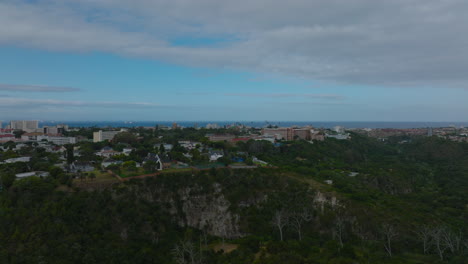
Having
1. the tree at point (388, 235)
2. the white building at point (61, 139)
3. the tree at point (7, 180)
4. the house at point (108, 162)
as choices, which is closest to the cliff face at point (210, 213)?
the house at point (108, 162)

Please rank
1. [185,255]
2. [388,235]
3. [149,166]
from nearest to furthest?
[185,255], [388,235], [149,166]

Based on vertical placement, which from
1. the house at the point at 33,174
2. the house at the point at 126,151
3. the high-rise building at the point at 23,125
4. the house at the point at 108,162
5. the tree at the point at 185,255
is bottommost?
the tree at the point at 185,255

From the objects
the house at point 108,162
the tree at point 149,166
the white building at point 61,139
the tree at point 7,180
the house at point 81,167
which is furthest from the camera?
the white building at point 61,139

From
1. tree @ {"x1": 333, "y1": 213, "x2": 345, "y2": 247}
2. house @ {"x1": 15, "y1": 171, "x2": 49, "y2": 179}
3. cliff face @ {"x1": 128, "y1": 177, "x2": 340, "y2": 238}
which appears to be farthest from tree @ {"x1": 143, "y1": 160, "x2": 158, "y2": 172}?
tree @ {"x1": 333, "y1": 213, "x2": 345, "y2": 247}

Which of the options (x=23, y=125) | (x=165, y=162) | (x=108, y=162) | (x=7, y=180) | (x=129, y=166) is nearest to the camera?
(x=7, y=180)

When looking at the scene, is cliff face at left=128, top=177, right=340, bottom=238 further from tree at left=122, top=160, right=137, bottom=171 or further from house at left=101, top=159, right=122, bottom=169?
house at left=101, top=159, right=122, bottom=169

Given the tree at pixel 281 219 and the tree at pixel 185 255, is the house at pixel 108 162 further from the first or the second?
the tree at pixel 281 219

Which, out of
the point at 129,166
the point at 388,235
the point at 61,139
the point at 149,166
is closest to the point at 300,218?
the point at 388,235

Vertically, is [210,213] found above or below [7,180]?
below

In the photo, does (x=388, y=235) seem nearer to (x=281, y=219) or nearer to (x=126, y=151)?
(x=281, y=219)
